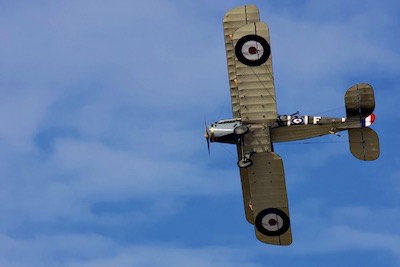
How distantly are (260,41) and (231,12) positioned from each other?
8.99 feet

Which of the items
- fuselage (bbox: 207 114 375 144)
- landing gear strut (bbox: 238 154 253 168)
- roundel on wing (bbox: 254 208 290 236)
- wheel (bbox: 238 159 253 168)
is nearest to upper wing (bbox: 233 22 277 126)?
fuselage (bbox: 207 114 375 144)

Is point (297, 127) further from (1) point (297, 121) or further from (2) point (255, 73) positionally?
(2) point (255, 73)

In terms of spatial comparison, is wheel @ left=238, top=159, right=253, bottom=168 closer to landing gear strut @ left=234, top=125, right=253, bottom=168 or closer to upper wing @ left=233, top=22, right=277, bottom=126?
landing gear strut @ left=234, top=125, right=253, bottom=168

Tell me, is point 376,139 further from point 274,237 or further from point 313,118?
point 274,237

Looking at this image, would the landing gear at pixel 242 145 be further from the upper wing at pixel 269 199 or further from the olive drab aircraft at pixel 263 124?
the upper wing at pixel 269 199

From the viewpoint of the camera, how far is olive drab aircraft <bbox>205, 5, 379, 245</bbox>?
51.2 metres

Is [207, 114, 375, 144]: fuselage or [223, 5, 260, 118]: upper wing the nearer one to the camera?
[207, 114, 375, 144]: fuselage

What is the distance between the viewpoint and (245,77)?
5119 centimetres

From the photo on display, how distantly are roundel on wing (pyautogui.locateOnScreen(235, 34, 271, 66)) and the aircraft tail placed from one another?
4687 mm

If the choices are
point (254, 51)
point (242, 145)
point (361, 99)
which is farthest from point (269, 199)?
point (254, 51)

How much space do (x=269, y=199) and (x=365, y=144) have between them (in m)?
5.53

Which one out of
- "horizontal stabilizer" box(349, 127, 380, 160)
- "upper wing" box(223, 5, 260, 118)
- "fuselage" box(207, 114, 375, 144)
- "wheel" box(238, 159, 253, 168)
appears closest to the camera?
"wheel" box(238, 159, 253, 168)

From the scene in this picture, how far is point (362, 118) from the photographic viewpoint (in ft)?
173

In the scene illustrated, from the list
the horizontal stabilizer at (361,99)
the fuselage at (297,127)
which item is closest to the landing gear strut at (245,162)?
the fuselage at (297,127)
